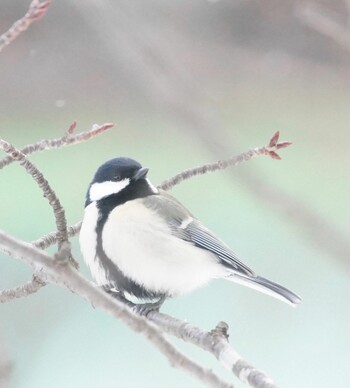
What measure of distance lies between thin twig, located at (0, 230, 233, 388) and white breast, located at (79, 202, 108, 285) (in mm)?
468

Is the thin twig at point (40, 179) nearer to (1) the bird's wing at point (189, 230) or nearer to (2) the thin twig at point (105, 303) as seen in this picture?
(2) the thin twig at point (105, 303)

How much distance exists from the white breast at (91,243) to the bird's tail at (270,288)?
0.19m

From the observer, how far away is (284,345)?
2.09 meters

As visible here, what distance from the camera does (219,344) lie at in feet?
2.43

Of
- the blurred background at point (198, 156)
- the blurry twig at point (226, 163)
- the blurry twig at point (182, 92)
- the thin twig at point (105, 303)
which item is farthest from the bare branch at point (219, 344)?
the blurred background at point (198, 156)

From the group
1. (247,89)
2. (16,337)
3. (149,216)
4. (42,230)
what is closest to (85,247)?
(149,216)

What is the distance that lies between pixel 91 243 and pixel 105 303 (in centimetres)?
48

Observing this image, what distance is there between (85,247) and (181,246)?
0.13m

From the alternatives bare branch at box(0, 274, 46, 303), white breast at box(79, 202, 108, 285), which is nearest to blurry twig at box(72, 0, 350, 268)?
white breast at box(79, 202, 108, 285)

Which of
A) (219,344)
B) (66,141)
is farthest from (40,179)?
(219,344)

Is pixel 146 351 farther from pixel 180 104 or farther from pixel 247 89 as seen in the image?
pixel 180 104

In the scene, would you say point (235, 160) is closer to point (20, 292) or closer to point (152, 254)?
point (152, 254)

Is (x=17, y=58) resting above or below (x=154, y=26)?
below

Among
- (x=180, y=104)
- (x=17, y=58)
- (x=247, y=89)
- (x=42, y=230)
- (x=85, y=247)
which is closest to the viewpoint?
(x=85, y=247)
